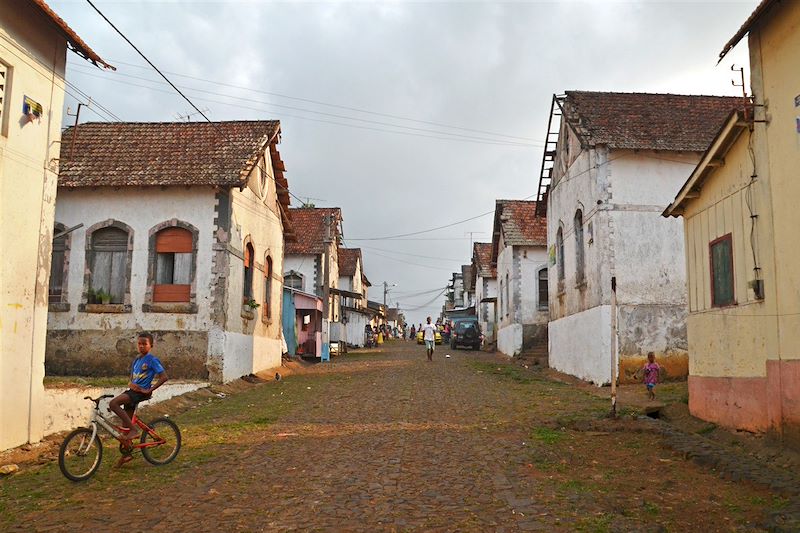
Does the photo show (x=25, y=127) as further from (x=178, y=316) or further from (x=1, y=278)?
(x=178, y=316)

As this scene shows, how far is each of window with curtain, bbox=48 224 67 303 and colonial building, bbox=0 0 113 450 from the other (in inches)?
373

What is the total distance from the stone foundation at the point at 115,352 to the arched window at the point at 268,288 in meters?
5.65

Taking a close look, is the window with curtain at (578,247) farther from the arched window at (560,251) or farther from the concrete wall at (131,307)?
the concrete wall at (131,307)

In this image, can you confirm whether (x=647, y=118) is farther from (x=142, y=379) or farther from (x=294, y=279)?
(x=294, y=279)

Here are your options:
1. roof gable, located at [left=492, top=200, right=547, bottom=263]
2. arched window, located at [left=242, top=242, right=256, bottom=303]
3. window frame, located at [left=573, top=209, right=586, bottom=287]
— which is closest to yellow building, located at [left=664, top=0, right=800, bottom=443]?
window frame, located at [left=573, top=209, right=586, bottom=287]

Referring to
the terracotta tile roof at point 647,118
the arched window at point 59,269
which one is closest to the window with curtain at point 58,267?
the arched window at point 59,269

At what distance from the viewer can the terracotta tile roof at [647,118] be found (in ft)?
61.7

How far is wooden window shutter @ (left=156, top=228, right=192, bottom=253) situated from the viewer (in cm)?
1905

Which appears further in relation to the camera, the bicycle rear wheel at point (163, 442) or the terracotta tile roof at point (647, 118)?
the terracotta tile roof at point (647, 118)

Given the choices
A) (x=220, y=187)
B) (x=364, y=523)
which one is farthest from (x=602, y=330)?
(x=364, y=523)

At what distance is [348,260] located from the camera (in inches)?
2247

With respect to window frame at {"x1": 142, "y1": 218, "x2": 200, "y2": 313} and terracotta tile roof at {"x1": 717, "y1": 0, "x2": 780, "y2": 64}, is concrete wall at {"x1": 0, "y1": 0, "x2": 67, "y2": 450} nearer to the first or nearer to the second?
window frame at {"x1": 142, "y1": 218, "x2": 200, "y2": 313}

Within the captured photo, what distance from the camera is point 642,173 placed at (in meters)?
18.9

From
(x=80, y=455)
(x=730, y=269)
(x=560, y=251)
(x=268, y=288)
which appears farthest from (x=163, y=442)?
(x=560, y=251)
